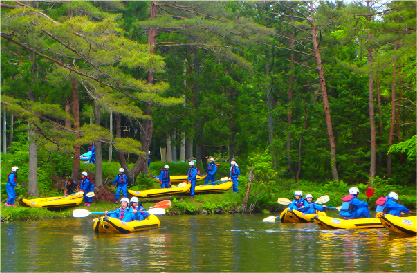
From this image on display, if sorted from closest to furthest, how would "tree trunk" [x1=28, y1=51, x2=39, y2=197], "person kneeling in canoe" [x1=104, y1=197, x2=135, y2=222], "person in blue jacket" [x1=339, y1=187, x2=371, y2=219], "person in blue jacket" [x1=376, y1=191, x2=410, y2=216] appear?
"person in blue jacket" [x1=376, y1=191, x2=410, y2=216]
"person kneeling in canoe" [x1=104, y1=197, x2=135, y2=222]
"person in blue jacket" [x1=339, y1=187, x2=371, y2=219]
"tree trunk" [x1=28, y1=51, x2=39, y2=197]

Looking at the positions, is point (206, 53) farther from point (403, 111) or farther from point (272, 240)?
point (272, 240)

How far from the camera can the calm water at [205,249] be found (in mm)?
13195

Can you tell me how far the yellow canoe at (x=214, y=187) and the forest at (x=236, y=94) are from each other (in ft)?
5.03

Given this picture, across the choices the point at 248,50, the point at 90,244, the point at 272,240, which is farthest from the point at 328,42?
the point at 90,244

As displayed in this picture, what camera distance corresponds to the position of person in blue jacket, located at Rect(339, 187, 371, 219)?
19500 millimetres

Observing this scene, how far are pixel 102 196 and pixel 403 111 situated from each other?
686 inches

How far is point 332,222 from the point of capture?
63.1ft

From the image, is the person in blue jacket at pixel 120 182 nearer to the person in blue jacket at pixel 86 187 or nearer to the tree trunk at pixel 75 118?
the person in blue jacket at pixel 86 187

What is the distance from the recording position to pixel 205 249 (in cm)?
1577

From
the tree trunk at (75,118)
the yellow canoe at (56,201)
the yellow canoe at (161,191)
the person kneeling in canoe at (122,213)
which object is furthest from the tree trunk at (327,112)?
the person kneeling in canoe at (122,213)

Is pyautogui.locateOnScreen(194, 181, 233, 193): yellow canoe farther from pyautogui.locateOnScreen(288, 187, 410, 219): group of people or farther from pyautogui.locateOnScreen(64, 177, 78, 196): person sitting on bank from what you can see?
pyautogui.locateOnScreen(288, 187, 410, 219): group of people

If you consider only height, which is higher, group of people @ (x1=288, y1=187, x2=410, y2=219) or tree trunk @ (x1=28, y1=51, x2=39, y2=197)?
tree trunk @ (x1=28, y1=51, x2=39, y2=197)

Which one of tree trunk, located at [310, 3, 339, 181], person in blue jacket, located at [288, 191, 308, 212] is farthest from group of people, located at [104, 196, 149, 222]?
tree trunk, located at [310, 3, 339, 181]

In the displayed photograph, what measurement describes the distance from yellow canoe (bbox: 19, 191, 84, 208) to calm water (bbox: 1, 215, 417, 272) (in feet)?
5.95
